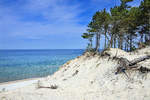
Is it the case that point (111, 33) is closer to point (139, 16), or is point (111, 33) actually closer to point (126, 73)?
point (139, 16)

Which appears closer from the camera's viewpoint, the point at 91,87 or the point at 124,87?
the point at 124,87

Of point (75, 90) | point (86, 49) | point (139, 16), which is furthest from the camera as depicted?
point (139, 16)

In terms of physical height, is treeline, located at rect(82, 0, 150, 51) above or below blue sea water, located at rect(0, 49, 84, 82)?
above

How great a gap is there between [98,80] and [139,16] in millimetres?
16825

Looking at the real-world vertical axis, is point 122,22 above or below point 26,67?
above

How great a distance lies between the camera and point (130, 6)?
1986cm

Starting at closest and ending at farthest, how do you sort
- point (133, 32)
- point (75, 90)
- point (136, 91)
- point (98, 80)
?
1. point (136, 91)
2. point (75, 90)
3. point (98, 80)
4. point (133, 32)

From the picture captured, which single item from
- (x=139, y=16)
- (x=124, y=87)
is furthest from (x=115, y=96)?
(x=139, y=16)

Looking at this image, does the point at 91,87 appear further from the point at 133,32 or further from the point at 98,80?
the point at 133,32

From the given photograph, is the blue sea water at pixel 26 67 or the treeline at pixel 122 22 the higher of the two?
the treeline at pixel 122 22

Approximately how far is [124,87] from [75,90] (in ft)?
8.11

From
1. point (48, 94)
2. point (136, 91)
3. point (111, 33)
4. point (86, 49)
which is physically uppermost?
point (111, 33)

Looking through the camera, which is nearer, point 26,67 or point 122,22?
point 122,22

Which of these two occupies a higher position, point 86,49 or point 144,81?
point 86,49
